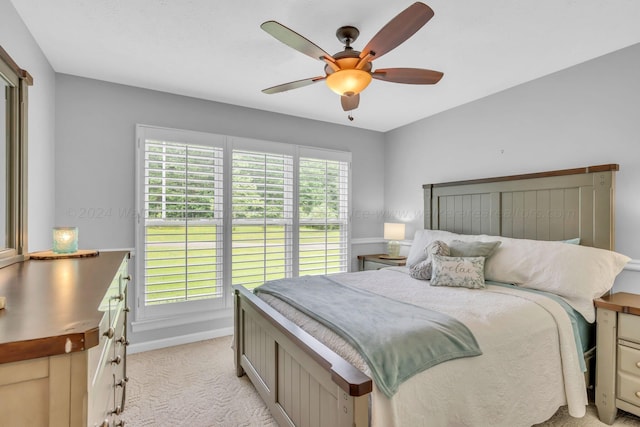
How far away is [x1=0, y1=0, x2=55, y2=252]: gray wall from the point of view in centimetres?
197

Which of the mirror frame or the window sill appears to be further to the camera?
the window sill

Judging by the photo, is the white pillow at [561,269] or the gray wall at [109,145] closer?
the white pillow at [561,269]

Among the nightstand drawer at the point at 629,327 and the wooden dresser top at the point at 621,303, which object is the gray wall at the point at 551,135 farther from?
the nightstand drawer at the point at 629,327

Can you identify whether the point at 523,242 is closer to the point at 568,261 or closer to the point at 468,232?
the point at 568,261

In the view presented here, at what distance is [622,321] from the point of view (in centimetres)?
206

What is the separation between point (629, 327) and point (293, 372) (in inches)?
83.1

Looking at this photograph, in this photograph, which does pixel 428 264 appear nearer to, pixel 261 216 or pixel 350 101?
pixel 350 101

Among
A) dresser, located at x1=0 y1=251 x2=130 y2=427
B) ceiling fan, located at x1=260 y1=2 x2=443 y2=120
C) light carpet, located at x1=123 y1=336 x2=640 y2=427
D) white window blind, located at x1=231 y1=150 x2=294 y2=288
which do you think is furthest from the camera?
white window blind, located at x1=231 y1=150 x2=294 y2=288

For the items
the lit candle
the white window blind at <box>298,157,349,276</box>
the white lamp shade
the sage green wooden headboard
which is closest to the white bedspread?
the sage green wooden headboard

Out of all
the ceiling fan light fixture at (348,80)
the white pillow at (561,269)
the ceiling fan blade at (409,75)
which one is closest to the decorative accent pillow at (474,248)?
the white pillow at (561,269)

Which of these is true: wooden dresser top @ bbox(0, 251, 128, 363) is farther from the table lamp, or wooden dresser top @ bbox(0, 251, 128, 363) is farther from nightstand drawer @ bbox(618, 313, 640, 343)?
the table lamp

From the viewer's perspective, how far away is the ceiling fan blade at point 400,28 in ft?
4.93

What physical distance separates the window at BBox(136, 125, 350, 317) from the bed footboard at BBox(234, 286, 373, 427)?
3.05ft

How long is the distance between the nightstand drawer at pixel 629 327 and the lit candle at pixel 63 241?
3523mm
